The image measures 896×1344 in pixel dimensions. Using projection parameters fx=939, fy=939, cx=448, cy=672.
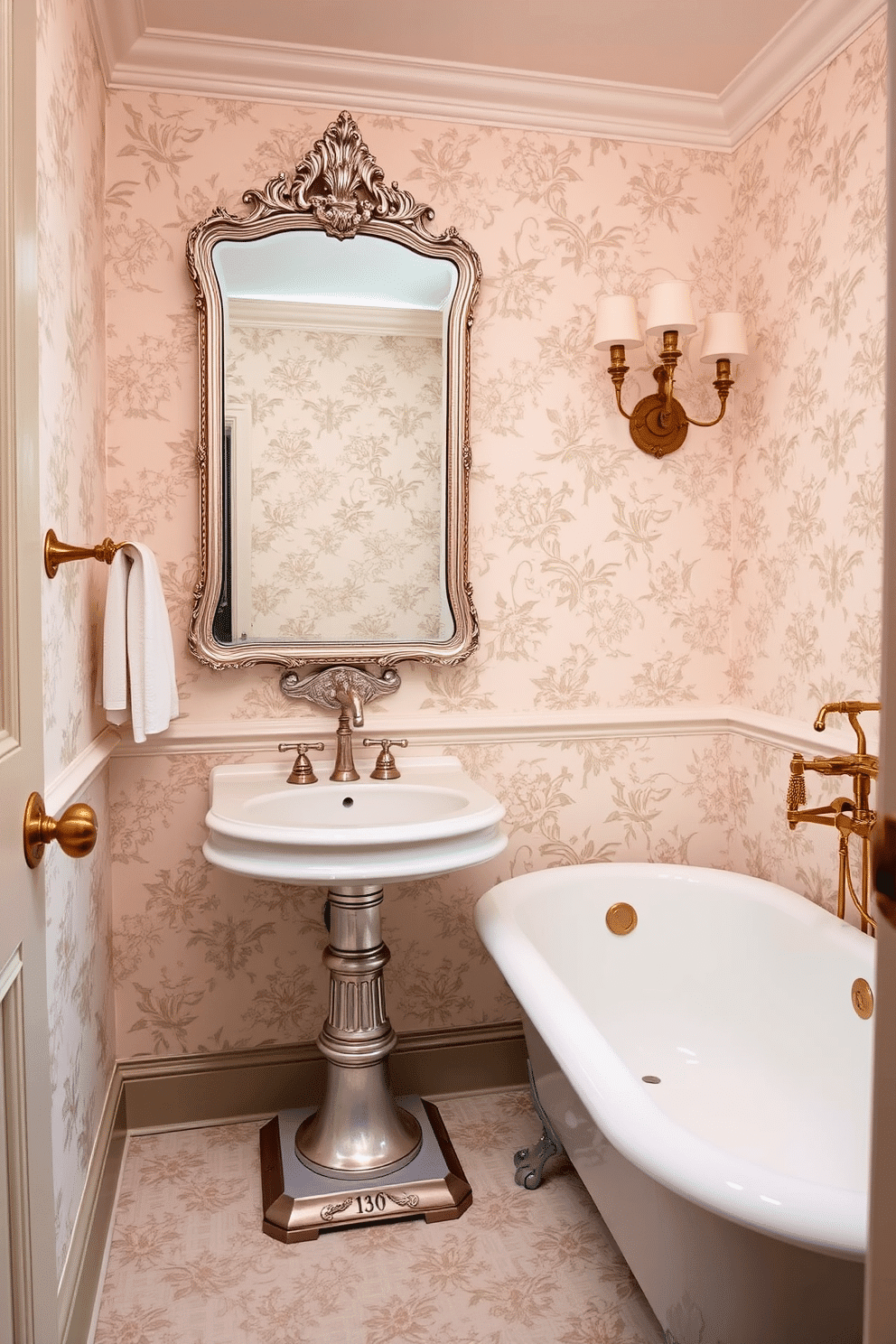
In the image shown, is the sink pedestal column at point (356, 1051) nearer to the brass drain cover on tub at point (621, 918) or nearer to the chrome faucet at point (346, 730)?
the chrome faucet at point (346, 730)

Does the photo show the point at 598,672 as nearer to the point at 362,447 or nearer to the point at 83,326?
the point at 362,447

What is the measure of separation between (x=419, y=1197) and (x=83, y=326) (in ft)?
6.10

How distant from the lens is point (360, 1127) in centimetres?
201

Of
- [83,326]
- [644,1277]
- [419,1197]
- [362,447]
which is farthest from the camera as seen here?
[362,447]

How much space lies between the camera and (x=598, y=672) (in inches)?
95.3

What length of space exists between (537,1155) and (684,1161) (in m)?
0.99

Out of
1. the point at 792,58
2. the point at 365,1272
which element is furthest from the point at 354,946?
the point at 792,58

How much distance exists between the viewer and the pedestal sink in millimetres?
1763

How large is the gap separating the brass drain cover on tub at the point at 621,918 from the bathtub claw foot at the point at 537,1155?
0.37 meters

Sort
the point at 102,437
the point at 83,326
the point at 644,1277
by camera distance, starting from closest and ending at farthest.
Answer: the point at 644,1277
the point at 83,326
the point at 102,437

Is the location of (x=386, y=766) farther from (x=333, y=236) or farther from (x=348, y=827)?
(x=333, y=236)

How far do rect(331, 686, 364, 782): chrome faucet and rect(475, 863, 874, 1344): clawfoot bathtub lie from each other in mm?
424

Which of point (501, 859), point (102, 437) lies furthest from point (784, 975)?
point (102, 437)

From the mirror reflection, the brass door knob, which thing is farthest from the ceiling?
the brass door knob
